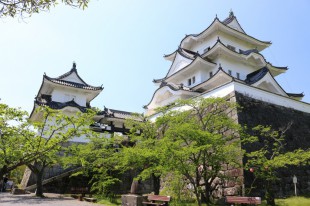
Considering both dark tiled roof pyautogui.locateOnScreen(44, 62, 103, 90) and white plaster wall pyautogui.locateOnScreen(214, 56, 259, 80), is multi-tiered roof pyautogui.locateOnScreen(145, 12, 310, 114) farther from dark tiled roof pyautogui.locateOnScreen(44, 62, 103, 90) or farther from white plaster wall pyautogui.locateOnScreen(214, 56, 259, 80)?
dark tiled roof pyautogui.locateOnScreen(44, 62, 103, 90)

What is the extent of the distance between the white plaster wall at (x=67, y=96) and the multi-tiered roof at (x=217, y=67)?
586cm

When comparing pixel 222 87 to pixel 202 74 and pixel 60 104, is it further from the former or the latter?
pixel 60 104

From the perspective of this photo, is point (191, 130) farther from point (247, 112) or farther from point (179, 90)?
point (179, 90)

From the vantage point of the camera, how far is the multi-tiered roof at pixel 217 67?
1731 centimetres

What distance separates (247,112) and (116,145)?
7763 millimetres

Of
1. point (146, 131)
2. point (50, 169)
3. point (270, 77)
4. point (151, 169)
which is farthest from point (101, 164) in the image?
point (270, 77)

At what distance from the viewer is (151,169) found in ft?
30.3

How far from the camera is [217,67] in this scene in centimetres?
1898

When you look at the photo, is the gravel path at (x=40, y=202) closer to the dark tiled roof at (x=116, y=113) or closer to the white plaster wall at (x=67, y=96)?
the white plaster wall at (x=67, y=96)

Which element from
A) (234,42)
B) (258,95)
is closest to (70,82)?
(234,42)

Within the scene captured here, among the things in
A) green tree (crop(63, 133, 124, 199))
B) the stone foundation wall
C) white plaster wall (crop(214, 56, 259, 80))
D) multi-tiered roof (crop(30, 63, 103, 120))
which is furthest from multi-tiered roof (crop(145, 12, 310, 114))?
multi-tiered roof (crop(30, 63, 103, 120))

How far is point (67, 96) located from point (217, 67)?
1233 centimetres

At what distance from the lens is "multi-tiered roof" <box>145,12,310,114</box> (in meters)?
17.3

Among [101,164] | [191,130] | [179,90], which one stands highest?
[179,90]
